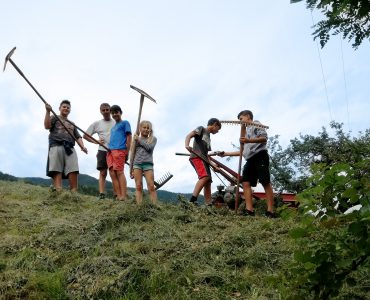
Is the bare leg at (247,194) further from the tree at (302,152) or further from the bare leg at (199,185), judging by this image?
the tree at (302,152)

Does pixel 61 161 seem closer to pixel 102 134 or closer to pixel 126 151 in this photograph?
pixel 102 134

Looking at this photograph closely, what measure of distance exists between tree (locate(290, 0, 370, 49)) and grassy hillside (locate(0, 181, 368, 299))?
1.21 meters

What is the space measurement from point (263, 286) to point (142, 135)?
156 inches

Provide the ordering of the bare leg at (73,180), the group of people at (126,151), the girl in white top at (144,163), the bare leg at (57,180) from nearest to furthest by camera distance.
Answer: the group of people at (126,151) → the girl in white top at (144,163) → the bare leg at (57,180) → the bare leg at (73,180)

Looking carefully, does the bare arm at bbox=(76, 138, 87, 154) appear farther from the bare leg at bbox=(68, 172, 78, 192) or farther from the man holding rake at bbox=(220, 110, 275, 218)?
the man holding rake at bbox=(220, 110, 275, 218)

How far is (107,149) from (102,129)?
531mm

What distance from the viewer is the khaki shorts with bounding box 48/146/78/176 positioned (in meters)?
7.59

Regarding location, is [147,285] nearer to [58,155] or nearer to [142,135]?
[142,135]

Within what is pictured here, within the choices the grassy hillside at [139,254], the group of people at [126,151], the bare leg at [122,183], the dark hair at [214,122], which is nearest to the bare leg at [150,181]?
the group of people at [126,151]

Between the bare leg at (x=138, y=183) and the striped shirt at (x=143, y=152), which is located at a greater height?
the striped shirt at (x=143, y=152)

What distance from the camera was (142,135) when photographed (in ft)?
24.3

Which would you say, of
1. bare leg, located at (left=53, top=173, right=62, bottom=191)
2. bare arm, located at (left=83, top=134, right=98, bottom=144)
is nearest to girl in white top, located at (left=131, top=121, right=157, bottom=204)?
bare arm, located at (left=83, top=134, right=98, bottom=144)

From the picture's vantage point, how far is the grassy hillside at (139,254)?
3816 millimetres

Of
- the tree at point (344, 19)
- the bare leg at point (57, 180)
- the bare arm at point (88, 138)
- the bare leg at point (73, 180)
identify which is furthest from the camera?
the bare arm at point (88, 138)
